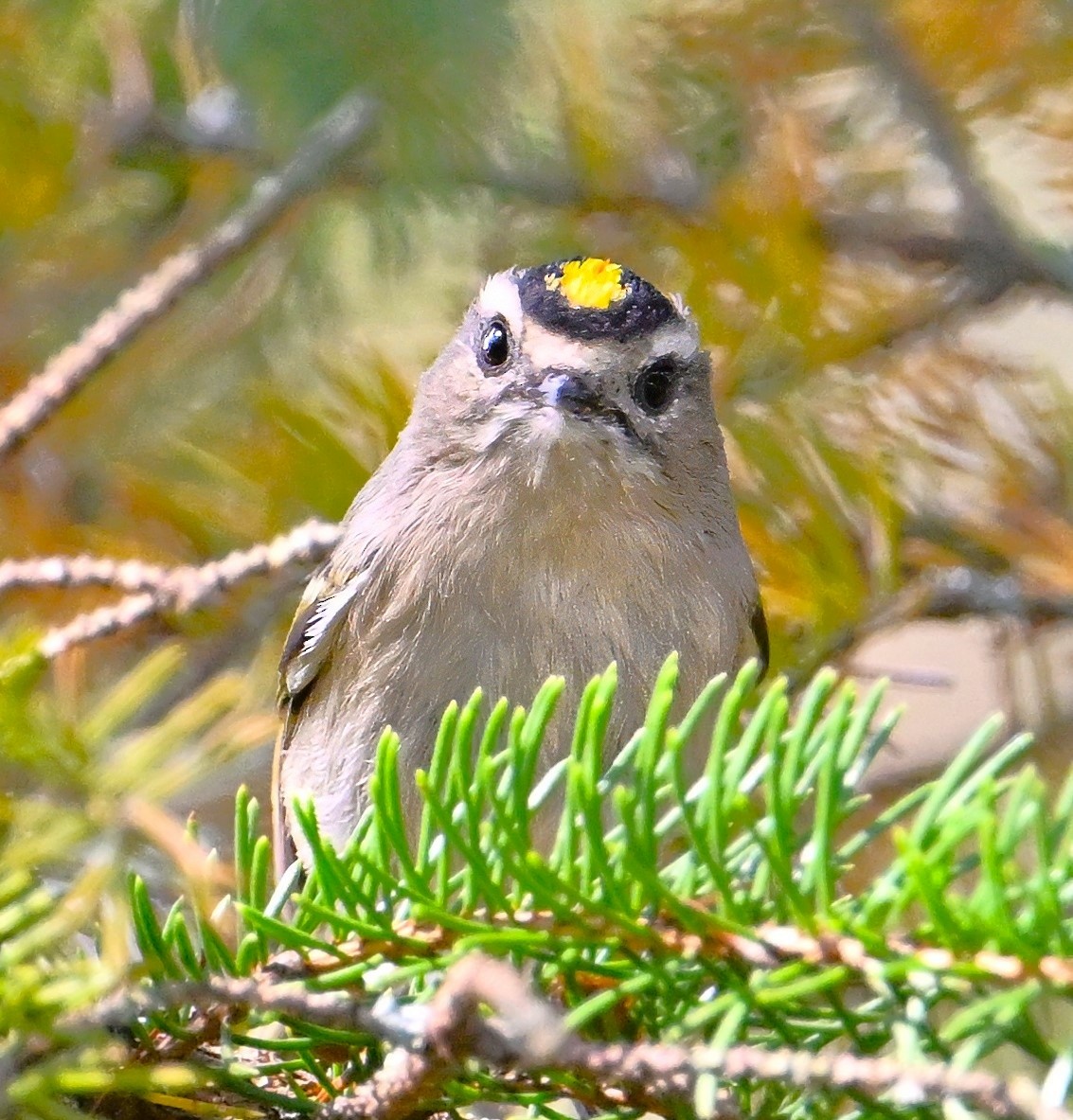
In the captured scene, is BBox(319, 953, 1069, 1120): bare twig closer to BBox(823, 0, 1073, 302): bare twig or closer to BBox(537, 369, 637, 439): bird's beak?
BBox(537, 369, 637, 439): bird's beak

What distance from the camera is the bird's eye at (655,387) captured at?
1.63 m

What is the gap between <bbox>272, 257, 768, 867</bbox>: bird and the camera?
4.93 feet

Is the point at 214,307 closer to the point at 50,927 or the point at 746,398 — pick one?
the point at 746,398

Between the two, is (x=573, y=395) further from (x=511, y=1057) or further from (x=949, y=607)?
(x=511, y=1057)

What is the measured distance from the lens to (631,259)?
189 centimetres

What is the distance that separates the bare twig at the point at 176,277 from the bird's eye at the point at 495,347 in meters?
0.26

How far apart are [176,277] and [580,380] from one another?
428 mm

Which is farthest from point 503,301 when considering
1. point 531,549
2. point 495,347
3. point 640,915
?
point 640,915

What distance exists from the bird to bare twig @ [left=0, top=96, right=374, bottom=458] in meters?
0.25

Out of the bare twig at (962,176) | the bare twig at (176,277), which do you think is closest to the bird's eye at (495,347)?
the bare twig at (176,277)

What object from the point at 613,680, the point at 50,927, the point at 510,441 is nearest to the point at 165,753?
the point at 50,927

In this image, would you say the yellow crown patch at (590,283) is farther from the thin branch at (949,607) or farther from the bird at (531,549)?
the thin branch at (949,607)

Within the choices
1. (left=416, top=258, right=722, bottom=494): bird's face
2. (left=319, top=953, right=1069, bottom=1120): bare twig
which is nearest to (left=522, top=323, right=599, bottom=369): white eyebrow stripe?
(left=416, top=258, right=722, bottom=494): bird's face

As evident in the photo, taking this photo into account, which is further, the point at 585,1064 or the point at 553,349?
the point at 553,349
